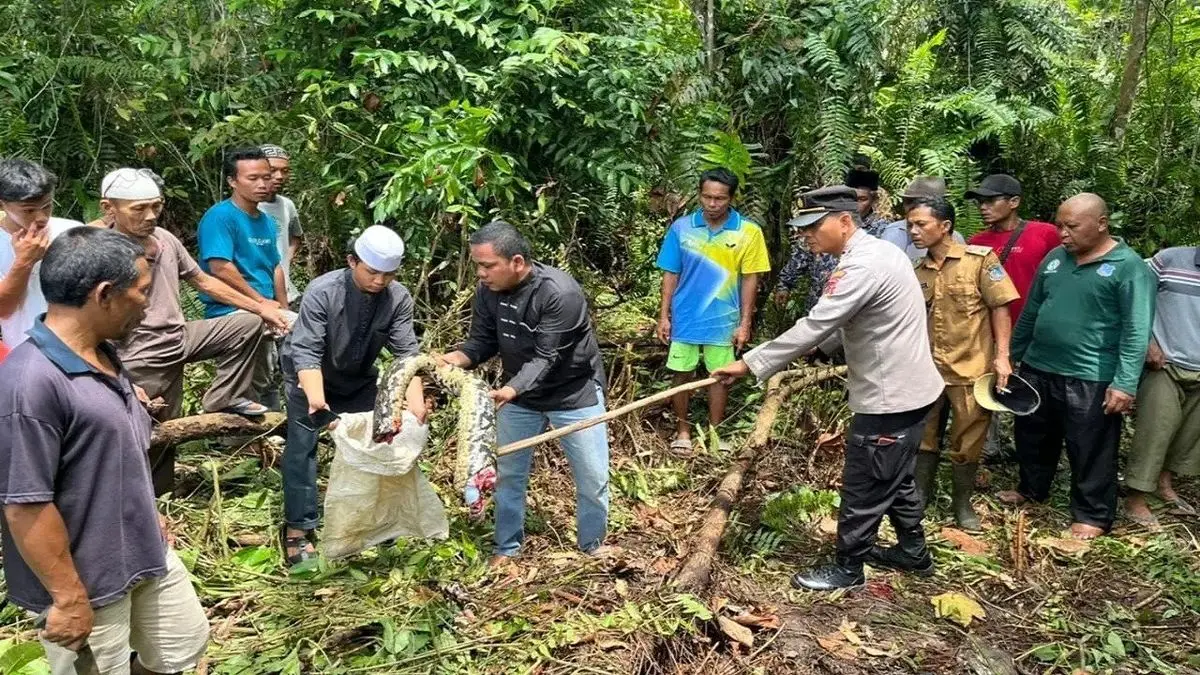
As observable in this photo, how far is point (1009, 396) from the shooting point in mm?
4930

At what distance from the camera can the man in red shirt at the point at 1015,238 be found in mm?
5305

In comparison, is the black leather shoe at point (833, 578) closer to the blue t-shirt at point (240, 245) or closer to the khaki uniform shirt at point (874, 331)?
the khaki uniform shirt at point (874, 331)

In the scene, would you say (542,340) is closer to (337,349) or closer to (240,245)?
(337,349)

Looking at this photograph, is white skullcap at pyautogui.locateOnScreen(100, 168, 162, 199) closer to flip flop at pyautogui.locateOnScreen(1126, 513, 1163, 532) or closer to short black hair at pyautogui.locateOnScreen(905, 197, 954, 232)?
short black hair at pyautogui.locateOnScreen(905, 197, 954, 232)

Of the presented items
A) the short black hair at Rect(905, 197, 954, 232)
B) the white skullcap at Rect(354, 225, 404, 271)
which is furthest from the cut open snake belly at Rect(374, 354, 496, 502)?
the short black hair at Rect(905, 197, 954, 232)

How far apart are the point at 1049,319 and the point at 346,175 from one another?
4.76 metres

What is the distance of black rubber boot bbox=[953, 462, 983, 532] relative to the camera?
4953 mm

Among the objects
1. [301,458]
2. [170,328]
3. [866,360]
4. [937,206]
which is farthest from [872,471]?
[170,328]

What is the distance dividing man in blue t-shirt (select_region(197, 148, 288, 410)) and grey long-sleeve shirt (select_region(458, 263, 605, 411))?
57.7 inches

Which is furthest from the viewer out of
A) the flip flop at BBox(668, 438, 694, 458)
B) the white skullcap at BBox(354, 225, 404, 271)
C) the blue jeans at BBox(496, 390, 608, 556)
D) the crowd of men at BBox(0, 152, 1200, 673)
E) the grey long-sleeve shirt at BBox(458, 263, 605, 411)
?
the flip flop at BBox(668, 438, 694, 458)

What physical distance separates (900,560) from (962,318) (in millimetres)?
1408

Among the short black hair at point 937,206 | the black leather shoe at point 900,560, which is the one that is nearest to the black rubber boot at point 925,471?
the black leather shoe at point 900,560

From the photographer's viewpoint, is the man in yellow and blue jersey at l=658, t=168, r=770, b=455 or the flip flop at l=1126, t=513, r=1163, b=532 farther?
the man in yellow and blue jersey at l=658, t=168, r=770, b=455

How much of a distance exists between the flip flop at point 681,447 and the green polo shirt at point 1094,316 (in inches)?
88.5
